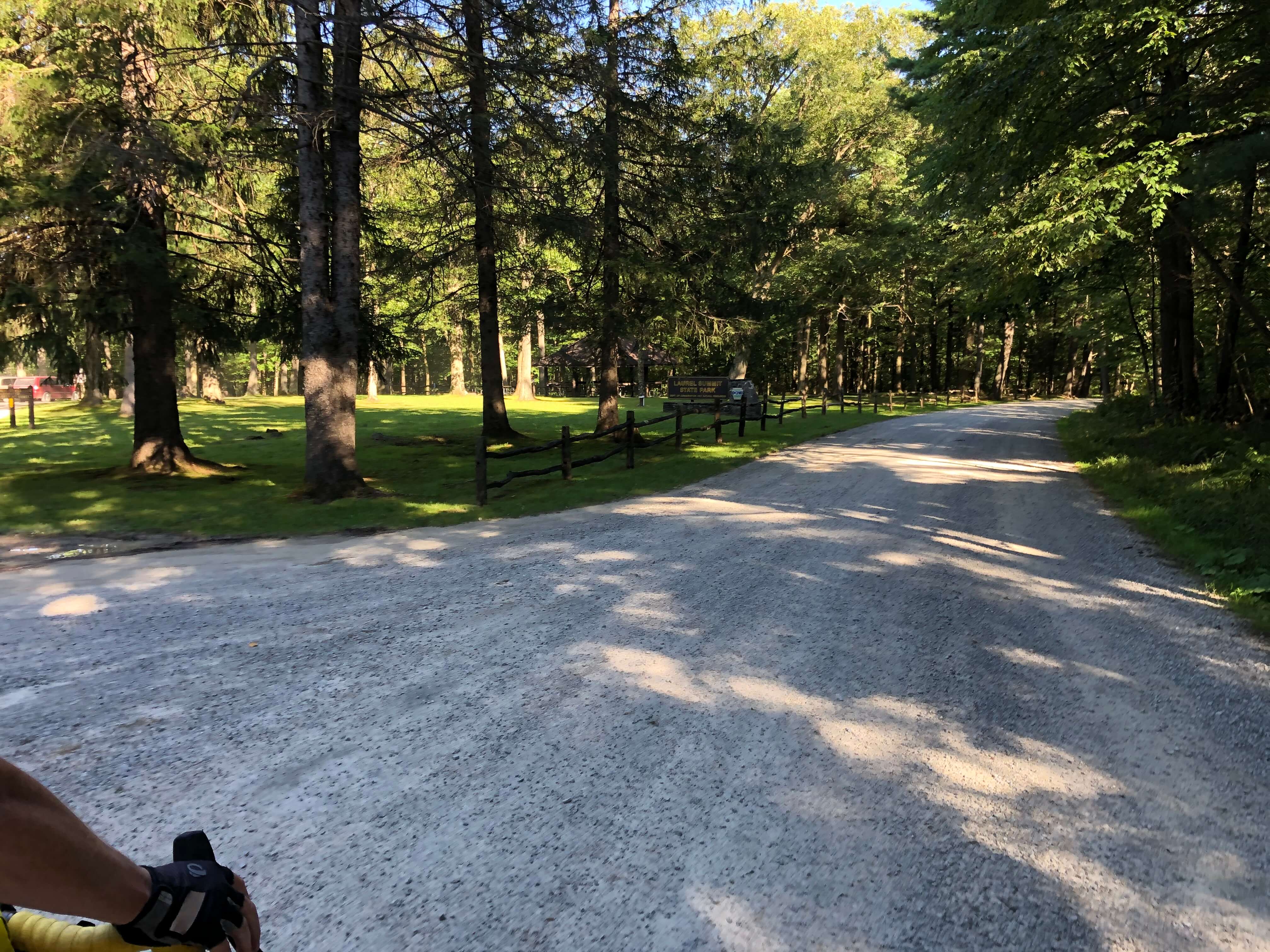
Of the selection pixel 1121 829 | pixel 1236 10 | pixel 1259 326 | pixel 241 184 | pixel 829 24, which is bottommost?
pixel 1121 829

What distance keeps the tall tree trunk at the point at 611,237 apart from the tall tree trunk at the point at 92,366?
9608 millimetres

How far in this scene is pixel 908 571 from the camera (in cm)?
638

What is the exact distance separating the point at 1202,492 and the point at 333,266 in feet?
41.5

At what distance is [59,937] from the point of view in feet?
3.92

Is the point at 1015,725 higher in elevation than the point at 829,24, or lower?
lower

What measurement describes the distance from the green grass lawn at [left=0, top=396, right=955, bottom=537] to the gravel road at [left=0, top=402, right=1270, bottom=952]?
295 centimetres

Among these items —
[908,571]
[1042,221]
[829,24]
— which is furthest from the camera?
[829,24]

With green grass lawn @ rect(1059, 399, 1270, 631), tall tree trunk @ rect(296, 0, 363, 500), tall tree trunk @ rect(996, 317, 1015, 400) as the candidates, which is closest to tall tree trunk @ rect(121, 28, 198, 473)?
tall tree trunk @ rect(296, 0, 363, 500)

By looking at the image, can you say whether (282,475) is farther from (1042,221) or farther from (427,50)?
(1042,221)

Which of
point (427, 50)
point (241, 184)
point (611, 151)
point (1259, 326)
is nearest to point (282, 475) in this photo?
point (241, 184)

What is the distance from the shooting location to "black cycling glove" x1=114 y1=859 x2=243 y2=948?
4.05 feet

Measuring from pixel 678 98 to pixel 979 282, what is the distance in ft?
28.9

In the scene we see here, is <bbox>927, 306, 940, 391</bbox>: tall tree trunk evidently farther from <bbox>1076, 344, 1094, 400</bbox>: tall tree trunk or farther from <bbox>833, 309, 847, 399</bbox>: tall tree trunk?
<bbox>1076, 344, 1094, 400</bbox>: tall tree trunk

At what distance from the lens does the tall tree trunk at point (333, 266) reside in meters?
10.5
